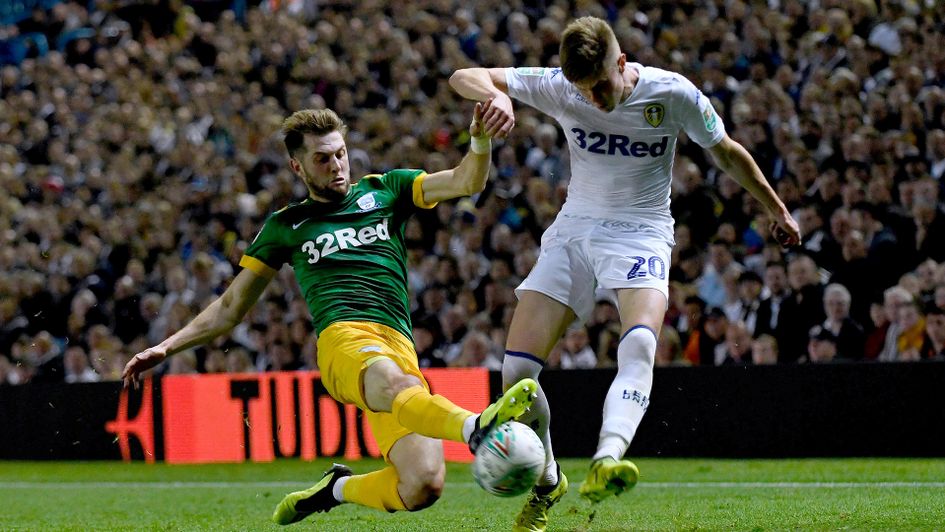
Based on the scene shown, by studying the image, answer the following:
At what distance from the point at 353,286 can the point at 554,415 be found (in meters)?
6.26

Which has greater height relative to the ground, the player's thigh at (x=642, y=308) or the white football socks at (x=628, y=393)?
the player's thigh at (x=642, y=308)

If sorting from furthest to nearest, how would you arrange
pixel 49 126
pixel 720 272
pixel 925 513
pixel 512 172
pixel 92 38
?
pixel 92 38 → pixel 49 126 → pixel 512 172 → pixel 720 272 → pixel 925 513

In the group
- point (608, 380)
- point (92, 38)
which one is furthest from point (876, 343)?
point (92, 38)

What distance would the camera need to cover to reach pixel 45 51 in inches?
921

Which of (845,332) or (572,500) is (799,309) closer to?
(845,332)

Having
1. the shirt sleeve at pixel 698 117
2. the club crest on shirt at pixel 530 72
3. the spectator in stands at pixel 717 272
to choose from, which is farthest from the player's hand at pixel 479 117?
the spectator in stands at pixel 717 272

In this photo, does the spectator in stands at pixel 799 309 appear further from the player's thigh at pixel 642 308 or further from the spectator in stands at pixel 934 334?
the player's thigh at pixel 642 308

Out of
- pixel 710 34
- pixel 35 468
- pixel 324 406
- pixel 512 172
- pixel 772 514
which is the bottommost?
pixel 35 468

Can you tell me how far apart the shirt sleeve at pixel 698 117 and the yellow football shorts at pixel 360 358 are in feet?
6.05

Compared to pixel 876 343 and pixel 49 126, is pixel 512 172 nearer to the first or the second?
pixel 876 343

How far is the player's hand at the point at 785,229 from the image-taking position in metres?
6.96

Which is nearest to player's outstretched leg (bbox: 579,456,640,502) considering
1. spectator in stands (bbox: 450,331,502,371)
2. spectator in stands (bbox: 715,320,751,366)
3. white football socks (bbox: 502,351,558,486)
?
white football socks (bbox: 502,351,558,486)

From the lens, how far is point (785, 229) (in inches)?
275

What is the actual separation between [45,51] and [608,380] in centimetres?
1491
